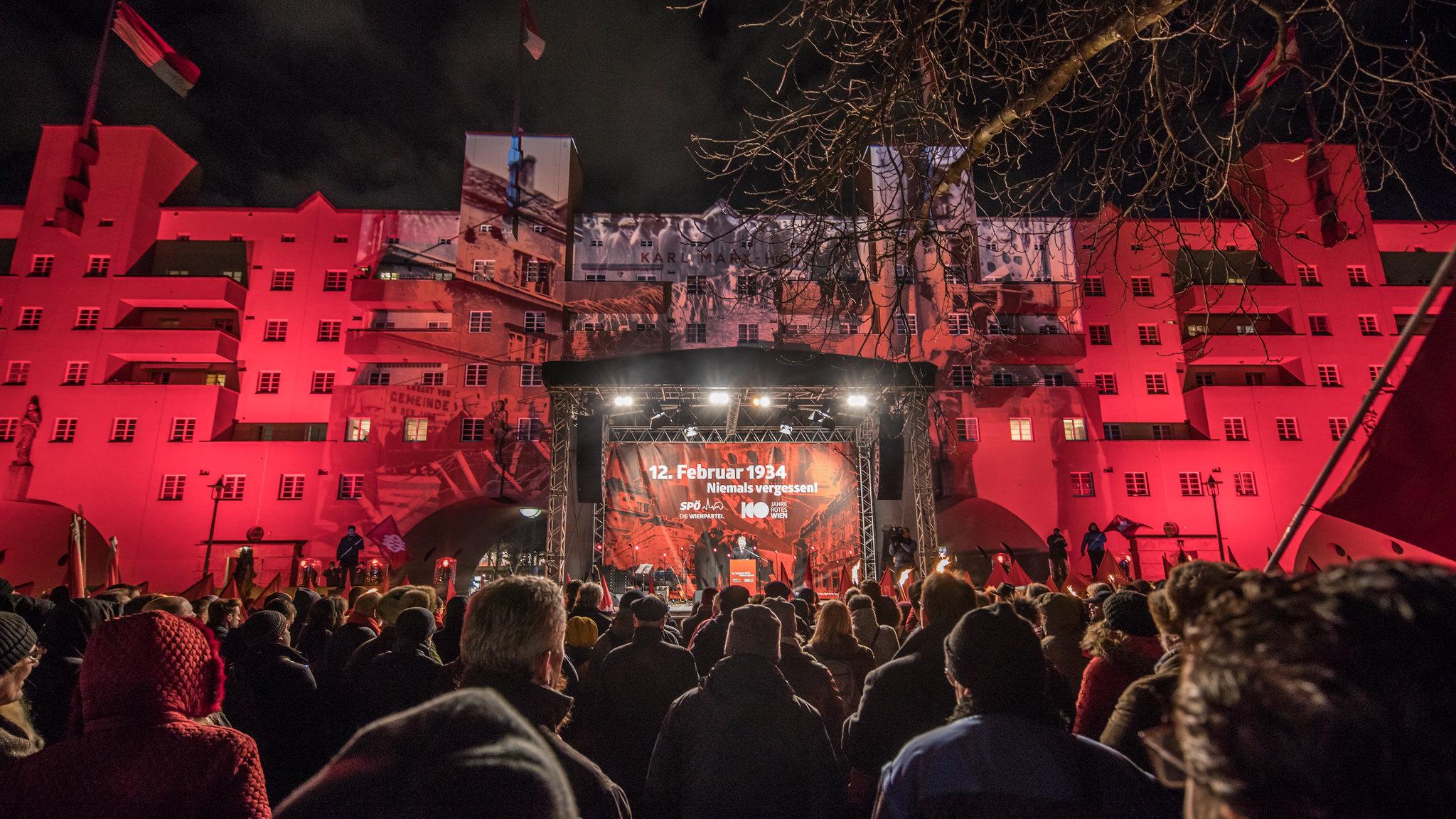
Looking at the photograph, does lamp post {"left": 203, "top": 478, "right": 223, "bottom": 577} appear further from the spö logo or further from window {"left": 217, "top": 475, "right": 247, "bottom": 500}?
the spö logo

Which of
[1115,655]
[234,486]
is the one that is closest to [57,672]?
[1115,655]

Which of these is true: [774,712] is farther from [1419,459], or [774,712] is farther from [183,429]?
[183,429]

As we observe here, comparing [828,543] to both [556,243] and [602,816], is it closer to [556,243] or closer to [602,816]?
[556,243]

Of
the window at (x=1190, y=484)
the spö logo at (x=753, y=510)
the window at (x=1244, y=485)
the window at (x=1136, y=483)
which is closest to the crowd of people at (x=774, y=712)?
the spö logo at (x=753, y=510)

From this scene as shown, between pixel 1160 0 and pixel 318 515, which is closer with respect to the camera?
pixel 1160 0

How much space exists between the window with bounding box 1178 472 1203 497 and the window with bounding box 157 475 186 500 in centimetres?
3761

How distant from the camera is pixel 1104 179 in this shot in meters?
4.80

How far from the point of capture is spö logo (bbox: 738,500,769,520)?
2394 cm

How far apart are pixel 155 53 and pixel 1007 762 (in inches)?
1321

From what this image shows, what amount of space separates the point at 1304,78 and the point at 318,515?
2997 centimetres

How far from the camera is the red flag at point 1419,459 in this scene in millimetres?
2248

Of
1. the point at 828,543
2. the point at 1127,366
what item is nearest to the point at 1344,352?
the point at 1127,366

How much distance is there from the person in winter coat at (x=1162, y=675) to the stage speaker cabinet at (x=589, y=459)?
18.7 meters

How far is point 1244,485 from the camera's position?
90.8ft
